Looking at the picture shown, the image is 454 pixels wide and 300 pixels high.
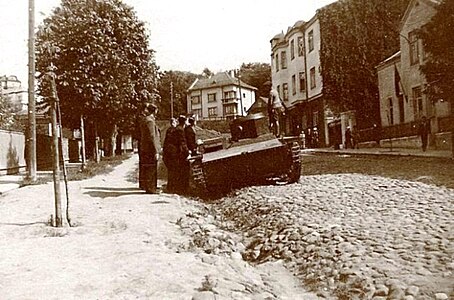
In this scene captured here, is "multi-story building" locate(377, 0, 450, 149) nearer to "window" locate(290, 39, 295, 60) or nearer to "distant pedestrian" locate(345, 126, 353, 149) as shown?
"distant pedestrian" locate(345, 126, 353, 149)

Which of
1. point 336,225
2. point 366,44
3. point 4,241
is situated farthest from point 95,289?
point 366,44

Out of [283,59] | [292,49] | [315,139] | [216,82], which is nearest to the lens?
[315,139]

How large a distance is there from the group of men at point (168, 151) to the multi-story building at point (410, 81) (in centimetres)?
1597

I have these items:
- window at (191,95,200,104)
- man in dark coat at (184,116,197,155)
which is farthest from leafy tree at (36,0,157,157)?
window at (191,95,200,104)

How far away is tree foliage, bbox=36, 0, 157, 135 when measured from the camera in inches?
940

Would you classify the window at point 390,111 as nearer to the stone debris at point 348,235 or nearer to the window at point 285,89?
the window at point 285,89

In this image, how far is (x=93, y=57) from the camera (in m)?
24.4

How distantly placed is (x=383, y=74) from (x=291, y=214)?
26.9m

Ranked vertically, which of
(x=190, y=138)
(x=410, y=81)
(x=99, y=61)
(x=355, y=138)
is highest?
(x=99, y=61)

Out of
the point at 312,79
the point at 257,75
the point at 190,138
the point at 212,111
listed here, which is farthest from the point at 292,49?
the point at 257,75

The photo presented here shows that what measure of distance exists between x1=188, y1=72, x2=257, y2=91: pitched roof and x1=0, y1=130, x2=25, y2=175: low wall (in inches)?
2421

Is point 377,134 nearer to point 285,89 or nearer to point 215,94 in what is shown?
point 285,89

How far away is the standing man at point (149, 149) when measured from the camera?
12367 mm

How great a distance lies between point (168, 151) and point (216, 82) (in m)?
74.5
